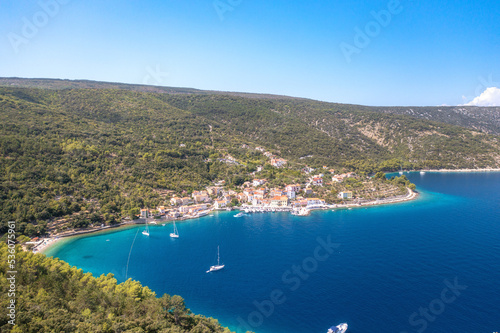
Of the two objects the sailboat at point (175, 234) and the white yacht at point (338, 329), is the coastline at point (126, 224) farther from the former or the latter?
the white yacht at point (338, 329)

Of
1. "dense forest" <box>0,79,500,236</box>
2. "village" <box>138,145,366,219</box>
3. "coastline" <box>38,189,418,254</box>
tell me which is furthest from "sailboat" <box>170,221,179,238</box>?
"dense forest" <box>0,79,500,236</box>

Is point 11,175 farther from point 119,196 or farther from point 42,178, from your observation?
point 119,196

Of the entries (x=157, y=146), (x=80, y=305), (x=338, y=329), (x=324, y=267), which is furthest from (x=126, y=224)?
(x=338, y=329)

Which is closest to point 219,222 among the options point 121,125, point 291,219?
point 291,219

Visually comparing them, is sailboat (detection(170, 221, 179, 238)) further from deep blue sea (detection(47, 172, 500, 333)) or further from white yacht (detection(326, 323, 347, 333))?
white yacht (detection(326, 323, 347, 333))

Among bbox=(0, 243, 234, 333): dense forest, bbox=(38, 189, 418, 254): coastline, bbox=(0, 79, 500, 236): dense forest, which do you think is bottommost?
bbox=(38, 189, 418, 254): coastline

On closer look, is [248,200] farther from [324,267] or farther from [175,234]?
[324,267]

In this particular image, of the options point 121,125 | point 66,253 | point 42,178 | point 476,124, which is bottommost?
point 66,253
